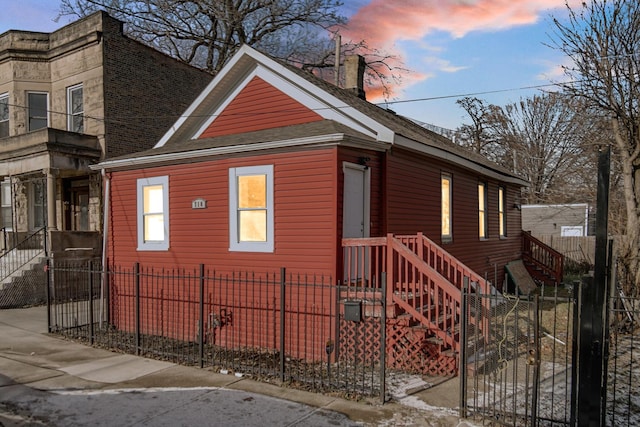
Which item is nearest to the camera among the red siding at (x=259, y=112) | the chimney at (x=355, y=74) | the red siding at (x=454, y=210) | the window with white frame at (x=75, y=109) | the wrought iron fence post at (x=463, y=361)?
the wrought iron fence post at (x=463, y=361)

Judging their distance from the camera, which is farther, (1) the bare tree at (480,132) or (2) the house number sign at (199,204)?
(1) the bare tree at (480,132)

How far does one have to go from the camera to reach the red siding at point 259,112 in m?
11.6

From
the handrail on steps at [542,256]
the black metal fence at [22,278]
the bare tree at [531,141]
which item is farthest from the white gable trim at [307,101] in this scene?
the bare tree at [531,141]

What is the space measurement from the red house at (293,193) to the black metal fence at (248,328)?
1.95 feet

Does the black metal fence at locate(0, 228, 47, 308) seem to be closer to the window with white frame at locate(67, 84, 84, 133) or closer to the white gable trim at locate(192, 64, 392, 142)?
the window with white frame at locate(67, 84, 84, 133)

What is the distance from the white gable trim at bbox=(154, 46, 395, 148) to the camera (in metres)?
10.6

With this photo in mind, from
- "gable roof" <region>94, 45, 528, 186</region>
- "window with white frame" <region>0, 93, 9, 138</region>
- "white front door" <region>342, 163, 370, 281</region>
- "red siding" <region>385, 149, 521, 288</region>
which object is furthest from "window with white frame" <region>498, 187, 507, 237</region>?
"window with white frame" <region>0, 93, 9, 138</region>

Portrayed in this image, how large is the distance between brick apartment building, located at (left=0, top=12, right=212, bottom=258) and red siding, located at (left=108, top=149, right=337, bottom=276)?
185 inches

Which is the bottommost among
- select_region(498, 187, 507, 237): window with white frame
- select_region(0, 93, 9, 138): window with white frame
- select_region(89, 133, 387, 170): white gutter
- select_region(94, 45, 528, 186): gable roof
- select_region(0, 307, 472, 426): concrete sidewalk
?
select_region(0, 307, 472, 426): concrete sidewalk

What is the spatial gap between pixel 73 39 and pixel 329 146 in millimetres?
13359

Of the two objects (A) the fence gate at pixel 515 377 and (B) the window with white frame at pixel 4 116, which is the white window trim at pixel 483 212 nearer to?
(A) the fence gate at pixel 515 377

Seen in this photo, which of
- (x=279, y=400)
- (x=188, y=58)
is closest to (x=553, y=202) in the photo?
(x=188, y=58)

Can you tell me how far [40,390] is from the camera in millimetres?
7246

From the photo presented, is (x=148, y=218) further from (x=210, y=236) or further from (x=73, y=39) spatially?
(x=73, y=39)
